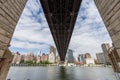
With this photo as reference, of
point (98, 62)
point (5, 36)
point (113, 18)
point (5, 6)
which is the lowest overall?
point (5, 36)

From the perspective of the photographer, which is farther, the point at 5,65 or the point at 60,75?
the point at 60,75

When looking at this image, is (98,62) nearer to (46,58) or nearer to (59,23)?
(46,58)

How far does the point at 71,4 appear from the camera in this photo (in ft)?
44.9

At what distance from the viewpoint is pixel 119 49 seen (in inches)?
117

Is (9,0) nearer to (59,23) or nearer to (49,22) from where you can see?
(49,22)

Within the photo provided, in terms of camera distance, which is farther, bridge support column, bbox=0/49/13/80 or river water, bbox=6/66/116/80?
river water, bbox=6/66/116/80

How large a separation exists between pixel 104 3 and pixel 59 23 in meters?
16.5

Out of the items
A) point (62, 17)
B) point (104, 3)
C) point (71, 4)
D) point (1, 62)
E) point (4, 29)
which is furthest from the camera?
point (62, 17)

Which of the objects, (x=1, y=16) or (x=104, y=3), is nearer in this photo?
(x=1, y=16)

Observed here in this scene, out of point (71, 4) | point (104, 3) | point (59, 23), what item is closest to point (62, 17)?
point (59, 23)

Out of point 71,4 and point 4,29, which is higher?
point 71,4

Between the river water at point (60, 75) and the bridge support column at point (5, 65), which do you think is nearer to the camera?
the bridge support column at point (5, 65)

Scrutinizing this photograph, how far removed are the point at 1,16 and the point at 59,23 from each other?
17.2 m

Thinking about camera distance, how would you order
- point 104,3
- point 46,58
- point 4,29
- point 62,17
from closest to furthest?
point 4,29, point 104,3, point 62,17, point 46,58
